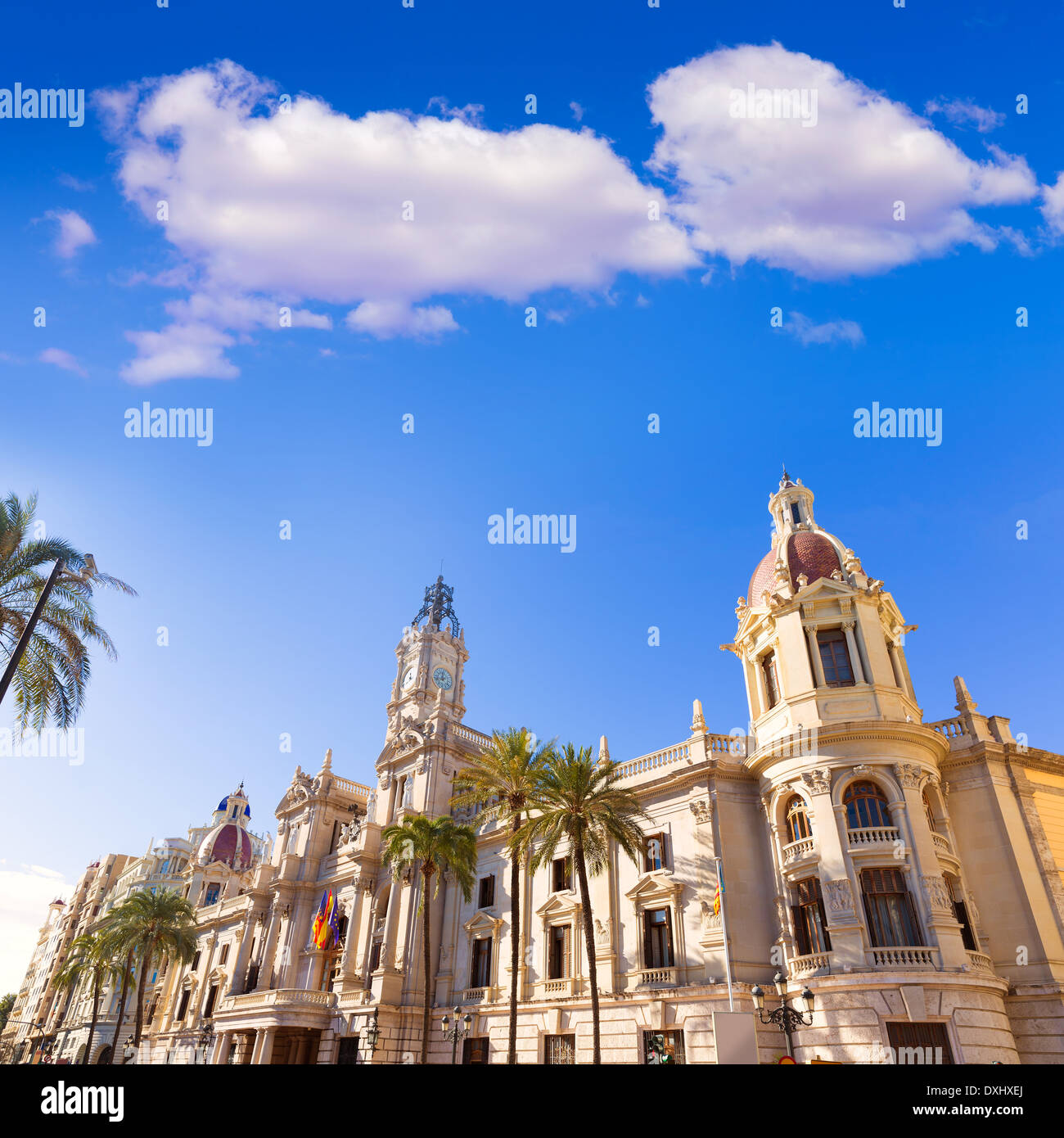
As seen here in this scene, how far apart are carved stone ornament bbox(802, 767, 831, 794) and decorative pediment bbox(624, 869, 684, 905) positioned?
24.1 feet

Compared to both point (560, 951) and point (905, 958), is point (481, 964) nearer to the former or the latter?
point (560, 951)

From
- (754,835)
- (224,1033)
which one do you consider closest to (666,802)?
(754,835)

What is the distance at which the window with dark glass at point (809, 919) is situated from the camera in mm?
28703

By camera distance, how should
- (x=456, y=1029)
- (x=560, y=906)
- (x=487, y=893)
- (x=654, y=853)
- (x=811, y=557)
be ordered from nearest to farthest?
(x=654, y=853) < (x=811, y=557) < (x=456, y=1029) < (x=560, y=906) < (x=487, y=893)

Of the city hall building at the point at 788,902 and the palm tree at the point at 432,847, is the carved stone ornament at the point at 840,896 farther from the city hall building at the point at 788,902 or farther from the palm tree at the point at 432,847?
the palm tree at the point at 432,847

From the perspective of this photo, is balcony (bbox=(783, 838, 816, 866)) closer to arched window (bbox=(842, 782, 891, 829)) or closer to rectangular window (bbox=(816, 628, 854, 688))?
arched window (bbox=(842, 782, 891, 829))

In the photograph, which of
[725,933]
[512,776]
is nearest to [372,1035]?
[512,776]

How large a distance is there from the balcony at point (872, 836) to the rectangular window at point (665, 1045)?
10.2 metres

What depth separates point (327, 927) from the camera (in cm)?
4934

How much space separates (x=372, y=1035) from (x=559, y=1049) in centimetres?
1121

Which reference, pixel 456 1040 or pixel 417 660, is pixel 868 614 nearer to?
pixel 456 1040

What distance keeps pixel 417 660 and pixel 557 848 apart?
22.7 m

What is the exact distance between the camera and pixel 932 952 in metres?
26.3

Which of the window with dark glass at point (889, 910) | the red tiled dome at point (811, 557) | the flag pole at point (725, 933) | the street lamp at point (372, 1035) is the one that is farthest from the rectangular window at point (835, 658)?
the street lamp at point (372, 1035)
